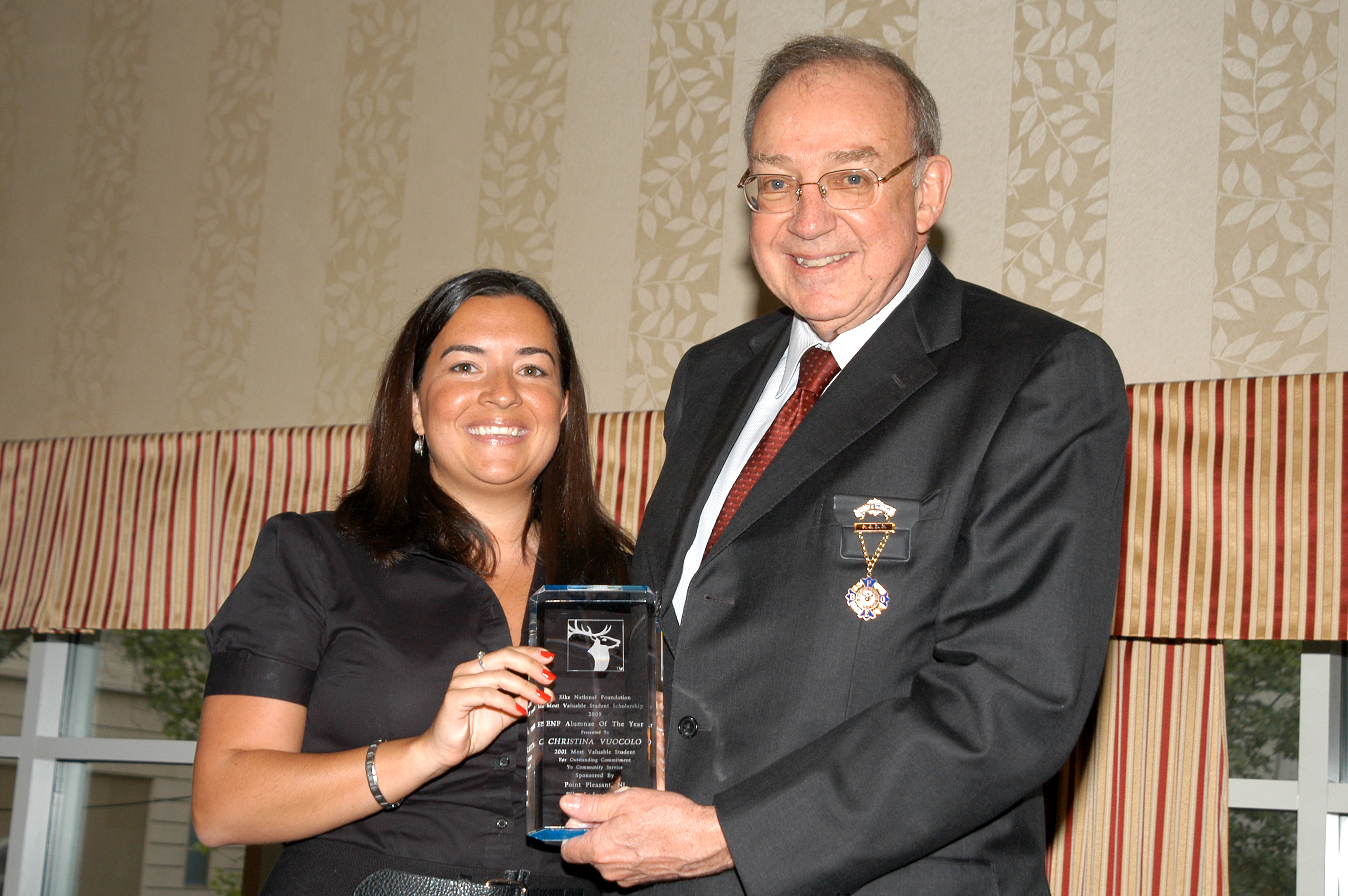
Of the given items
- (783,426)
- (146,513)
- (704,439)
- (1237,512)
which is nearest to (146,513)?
(146,513)

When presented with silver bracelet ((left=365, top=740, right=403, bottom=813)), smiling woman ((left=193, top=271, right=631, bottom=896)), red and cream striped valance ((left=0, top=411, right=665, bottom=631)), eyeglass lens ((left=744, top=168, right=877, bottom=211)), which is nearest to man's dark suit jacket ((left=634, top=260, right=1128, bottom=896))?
eyeglass lens ((left=744, top=168, right=877, bottom=211))

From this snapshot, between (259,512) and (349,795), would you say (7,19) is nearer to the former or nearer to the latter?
(259,512)

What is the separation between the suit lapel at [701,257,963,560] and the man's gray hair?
8.8 inches

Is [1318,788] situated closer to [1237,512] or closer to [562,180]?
[1237,512]

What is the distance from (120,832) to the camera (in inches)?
162

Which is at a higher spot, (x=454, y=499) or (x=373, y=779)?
(x=454, y=499)

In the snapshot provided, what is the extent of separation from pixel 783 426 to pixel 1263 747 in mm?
1785

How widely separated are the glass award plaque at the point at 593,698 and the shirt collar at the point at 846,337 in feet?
1.45

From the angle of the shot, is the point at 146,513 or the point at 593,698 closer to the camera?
the point at 593,698

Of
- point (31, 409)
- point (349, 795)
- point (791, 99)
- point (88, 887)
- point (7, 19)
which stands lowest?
point (88, 887)

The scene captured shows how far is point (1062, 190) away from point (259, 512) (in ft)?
7.57

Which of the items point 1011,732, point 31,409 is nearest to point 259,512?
point 31,409

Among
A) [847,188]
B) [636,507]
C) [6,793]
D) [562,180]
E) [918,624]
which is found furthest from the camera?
[6,793]

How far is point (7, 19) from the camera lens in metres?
4.41
